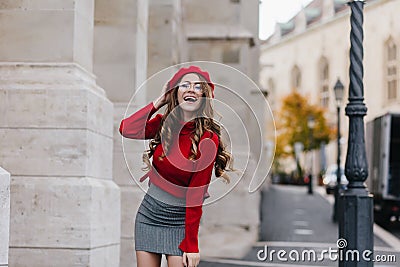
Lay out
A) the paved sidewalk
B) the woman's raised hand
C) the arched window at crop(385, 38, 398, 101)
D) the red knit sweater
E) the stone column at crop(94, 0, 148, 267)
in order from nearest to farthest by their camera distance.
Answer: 1. the red knit sweater
2. the woman's raised hand
3. the stone column at crop(94, 0, 148, 267)
4. the paved sidewalk
5. the arched window at crop(385, 38, 398, 101)

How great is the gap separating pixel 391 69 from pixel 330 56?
41.6 feet

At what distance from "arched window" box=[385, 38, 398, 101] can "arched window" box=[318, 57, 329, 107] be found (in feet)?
44.0

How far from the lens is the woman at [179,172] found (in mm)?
4973

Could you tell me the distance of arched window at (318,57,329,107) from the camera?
267 ft

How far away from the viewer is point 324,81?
82.1m

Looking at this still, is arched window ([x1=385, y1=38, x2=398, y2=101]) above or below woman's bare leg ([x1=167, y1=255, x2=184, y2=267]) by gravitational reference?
above

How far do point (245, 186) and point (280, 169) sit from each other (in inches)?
2313

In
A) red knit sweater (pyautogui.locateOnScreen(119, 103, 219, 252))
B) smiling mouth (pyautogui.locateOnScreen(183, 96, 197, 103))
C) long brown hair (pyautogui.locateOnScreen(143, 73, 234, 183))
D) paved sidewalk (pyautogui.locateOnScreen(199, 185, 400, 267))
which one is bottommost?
paved sidewalk (pyautogui.locateOnScreen(199, 185, 400, 267))

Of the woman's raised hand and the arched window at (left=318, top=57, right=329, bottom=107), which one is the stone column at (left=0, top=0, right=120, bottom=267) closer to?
the woman's raised hand

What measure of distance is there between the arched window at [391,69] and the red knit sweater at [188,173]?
6245cm

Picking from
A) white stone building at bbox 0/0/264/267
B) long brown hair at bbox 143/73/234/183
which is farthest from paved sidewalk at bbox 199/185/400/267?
long brown hair at bbox 143/73/234/183

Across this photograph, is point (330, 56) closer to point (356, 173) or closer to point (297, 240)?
point (297, 240)

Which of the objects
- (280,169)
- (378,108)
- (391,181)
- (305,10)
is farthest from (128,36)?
(305,10)

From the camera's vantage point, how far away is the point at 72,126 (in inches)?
283
